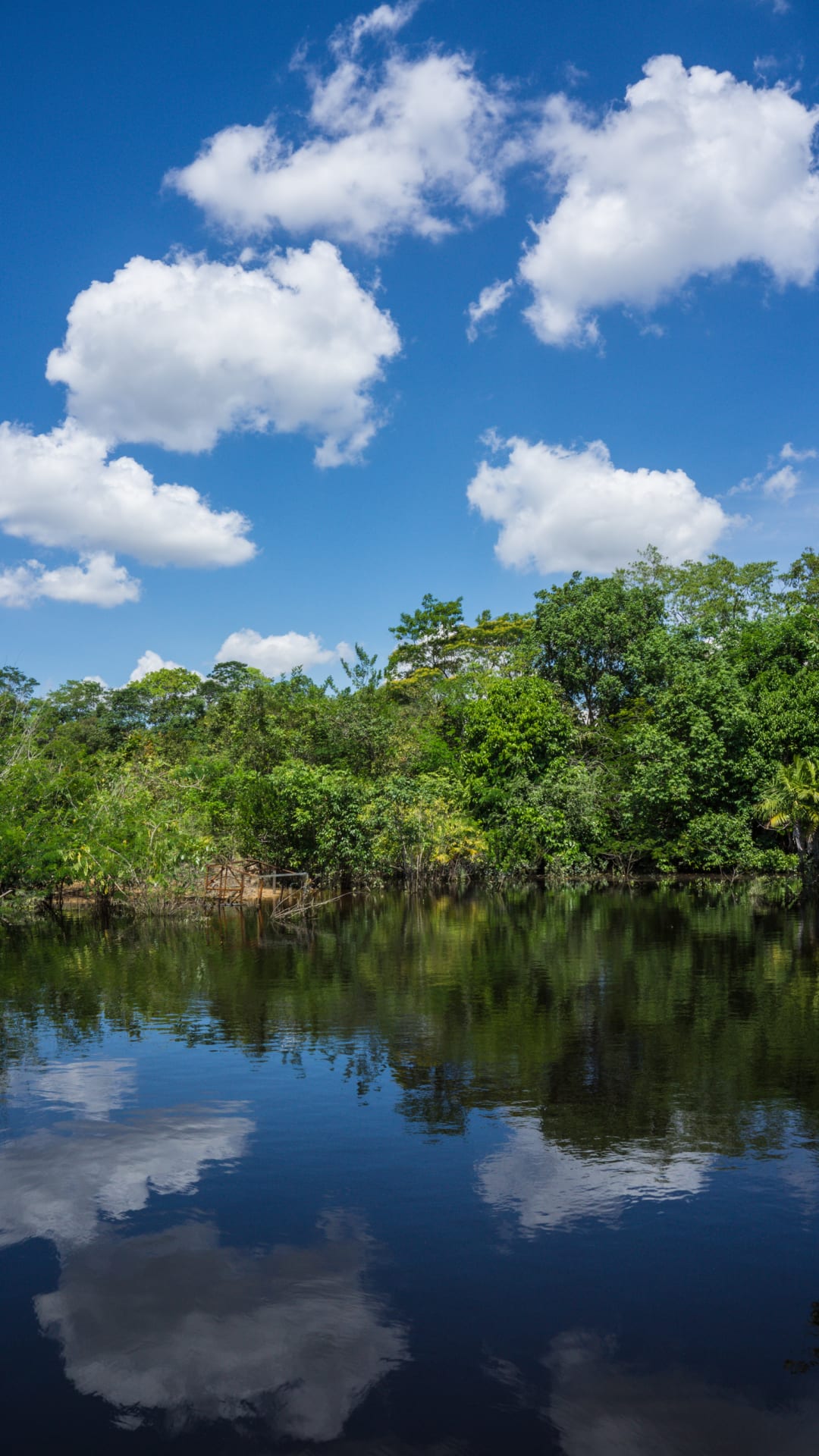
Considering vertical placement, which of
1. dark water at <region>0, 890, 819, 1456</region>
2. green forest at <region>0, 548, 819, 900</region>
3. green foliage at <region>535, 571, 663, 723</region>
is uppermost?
green foliage at <region>535, 571, 663, 723</region>

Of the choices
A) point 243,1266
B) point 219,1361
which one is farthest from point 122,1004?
point 219,1361

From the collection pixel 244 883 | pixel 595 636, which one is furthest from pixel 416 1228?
pixel 595 636

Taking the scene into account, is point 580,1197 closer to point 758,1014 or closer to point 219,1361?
point 219,1361

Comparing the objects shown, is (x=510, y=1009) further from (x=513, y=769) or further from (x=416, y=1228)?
(x=513, y=769)

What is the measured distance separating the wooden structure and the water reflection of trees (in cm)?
483

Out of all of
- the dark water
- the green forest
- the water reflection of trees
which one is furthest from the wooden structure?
the dark water

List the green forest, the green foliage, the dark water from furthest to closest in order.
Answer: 1. the green foliage
2. the green forest
3. the dark water

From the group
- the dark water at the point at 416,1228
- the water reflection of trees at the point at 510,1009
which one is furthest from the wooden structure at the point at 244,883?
the dark water at the point at 416,1228

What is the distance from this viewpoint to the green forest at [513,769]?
28906 millimetres

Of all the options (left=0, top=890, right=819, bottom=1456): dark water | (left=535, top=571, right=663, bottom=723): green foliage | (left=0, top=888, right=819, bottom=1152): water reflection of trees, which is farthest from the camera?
(left=535, top=571, right=663, bottom=723): green foliage

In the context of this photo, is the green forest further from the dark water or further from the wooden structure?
the dark water

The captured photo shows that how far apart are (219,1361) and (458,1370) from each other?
1.39m

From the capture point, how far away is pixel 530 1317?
5.75 meters

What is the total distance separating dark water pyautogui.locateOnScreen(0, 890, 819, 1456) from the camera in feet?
16.5
